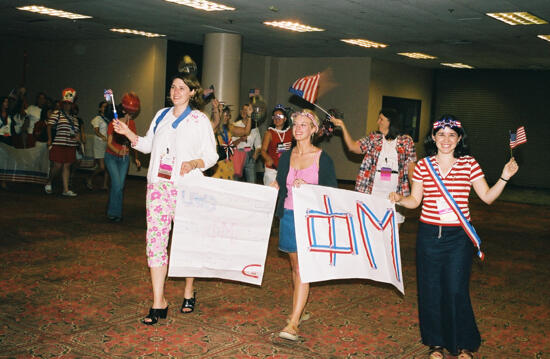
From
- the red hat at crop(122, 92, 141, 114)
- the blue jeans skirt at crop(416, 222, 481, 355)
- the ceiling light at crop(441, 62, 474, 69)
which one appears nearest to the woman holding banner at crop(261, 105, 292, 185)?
the red hat at crop(122, 92, 141, 114)

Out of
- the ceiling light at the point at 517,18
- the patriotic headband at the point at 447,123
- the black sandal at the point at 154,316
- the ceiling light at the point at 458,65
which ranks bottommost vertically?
the black sandal at the point at 154,316

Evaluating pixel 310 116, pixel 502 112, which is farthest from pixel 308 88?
pixel 502 112

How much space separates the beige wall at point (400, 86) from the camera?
61.0 ft

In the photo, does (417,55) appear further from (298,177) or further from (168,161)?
(168,161)

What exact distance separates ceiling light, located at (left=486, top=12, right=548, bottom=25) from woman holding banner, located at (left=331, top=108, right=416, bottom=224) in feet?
16.2

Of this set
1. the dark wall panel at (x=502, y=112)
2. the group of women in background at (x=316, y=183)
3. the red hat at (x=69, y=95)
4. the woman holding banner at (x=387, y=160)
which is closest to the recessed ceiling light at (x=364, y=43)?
the red hat at (x=69, y=95)

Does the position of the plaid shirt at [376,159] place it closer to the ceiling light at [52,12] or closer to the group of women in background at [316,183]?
the group of women in background at [316,183]

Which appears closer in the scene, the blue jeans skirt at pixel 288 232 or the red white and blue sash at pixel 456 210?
the red white and blue sash at pixel 456 210

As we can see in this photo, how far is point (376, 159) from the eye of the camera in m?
6.97

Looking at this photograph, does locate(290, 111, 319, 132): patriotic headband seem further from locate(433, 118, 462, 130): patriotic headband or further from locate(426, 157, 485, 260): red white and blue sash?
locate(426, 157, 485, 260): red white and blue sash

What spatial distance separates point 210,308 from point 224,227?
3.01 ft

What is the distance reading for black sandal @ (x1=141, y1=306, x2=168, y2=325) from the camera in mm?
4723

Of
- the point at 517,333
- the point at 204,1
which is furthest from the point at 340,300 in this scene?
the point at 204,1

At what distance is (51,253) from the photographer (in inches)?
276
